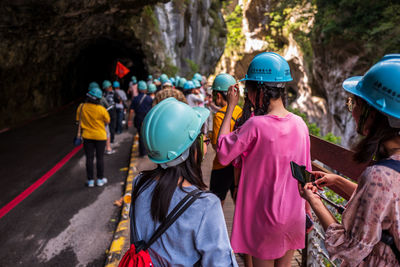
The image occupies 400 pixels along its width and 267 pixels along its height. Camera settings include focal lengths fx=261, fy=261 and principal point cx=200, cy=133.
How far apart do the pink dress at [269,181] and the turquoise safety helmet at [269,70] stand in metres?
0.28

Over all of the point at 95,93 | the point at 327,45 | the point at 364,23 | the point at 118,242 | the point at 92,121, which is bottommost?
the point at 118,242

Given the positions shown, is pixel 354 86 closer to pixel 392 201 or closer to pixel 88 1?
pixel 392 201

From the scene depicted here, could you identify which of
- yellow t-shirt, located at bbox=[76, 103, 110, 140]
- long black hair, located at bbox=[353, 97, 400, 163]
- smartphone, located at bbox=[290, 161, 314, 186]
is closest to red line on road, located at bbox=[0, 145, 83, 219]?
yellow t-shirt, located at bbox=[76, 103, 110, 140]

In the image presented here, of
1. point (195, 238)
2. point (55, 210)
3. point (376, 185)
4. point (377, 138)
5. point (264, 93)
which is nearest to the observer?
point (376, 185)

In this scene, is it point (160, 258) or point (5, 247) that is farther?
point (5, 247)

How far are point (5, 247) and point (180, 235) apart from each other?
4.38 m

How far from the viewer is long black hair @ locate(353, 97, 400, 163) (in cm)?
116

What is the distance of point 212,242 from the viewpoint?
130 cm

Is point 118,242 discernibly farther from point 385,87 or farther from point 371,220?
point 385,87

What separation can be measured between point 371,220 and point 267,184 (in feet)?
2.57

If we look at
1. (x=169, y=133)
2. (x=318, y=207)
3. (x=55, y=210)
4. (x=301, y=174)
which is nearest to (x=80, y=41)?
(x=55, y=210)

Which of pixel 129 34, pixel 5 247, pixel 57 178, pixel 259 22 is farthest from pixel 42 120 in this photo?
pixel 259 22

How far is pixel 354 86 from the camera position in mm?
1340

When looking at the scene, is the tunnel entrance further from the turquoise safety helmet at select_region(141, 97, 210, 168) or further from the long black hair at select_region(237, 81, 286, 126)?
the turquoise safety helmet at select_region(141, 97, 210, 168)
